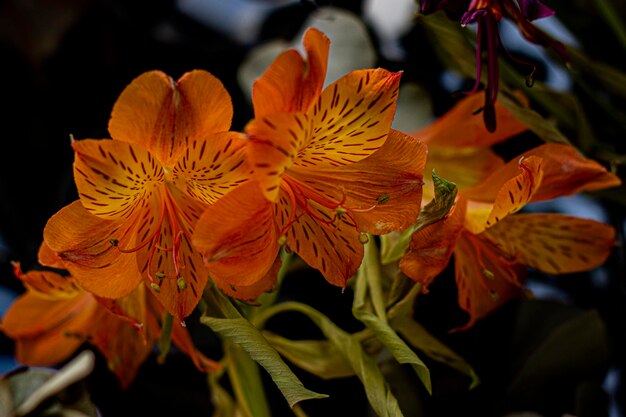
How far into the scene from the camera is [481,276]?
544 millimetres

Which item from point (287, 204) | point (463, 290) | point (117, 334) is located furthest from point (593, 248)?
point (117, 334)

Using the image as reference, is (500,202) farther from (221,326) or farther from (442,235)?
(221,326)

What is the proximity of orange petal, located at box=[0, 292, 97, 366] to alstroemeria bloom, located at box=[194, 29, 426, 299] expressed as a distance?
166mm

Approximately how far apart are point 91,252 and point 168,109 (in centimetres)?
9

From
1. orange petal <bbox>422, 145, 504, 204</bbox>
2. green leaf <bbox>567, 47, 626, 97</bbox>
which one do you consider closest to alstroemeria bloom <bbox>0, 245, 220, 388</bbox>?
orange petal <bbox>422, 145, 504, 204</bbox>

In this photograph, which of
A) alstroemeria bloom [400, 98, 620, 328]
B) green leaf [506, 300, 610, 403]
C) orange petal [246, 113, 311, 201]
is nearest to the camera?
orange petal [246, 113, 311, 201]

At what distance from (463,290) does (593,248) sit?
0.29 ft

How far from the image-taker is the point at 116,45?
2.77 ft

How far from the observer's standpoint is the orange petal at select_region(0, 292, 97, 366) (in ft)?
1.87

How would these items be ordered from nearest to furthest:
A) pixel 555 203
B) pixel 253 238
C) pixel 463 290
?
pixel 253 238 → pixel 463 290 → pixel 555 203

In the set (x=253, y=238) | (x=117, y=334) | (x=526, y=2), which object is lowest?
(x=117, y=334)

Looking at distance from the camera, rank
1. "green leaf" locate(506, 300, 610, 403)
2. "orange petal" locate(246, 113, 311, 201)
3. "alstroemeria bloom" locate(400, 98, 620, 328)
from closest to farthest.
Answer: "orange petal" locate(246, 113, 311, 201), "alstroemeria bloom" locate(400, 98, 620, 328), "green leaf" locate(506, 300, 610, 403)

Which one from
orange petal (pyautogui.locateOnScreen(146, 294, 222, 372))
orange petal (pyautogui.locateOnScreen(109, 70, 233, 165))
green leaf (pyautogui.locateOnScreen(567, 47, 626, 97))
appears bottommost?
orange petal (pyautogui.locateOnScreen(146, 294, 222, 372))

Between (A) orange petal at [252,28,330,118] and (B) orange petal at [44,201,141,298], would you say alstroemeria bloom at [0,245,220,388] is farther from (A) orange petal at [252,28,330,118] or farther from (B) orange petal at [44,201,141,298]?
(A) orange petal at [252,28,330,118]
